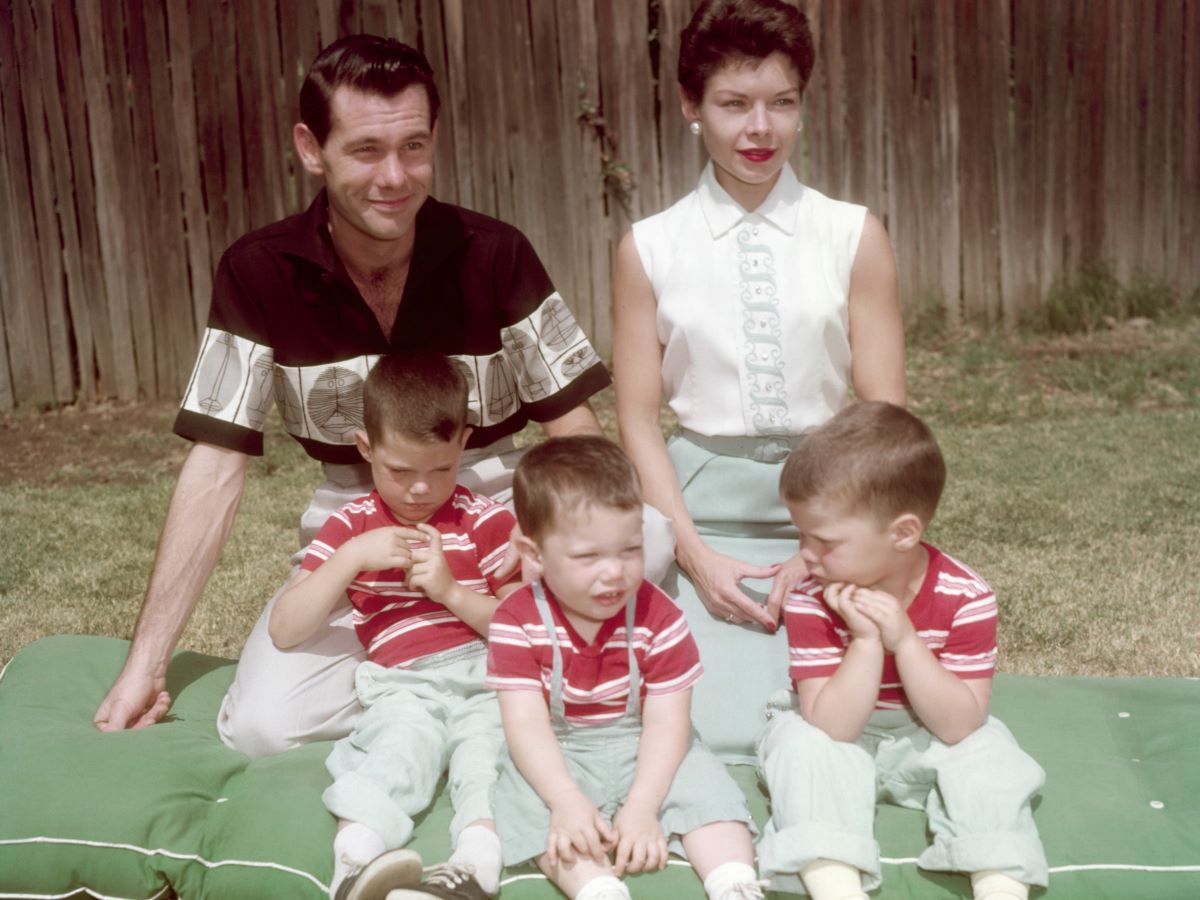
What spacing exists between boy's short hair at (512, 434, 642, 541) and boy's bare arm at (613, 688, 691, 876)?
39cm

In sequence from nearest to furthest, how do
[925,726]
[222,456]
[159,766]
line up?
[925,726], [159,766], [222,456]

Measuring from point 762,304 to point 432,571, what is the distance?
3.42 ft

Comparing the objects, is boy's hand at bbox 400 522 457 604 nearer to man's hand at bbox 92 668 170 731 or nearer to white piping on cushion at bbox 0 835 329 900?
white piping on cushion at bbox 0 835 329 900

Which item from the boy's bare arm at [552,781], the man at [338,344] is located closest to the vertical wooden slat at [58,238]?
the man at [338,344]

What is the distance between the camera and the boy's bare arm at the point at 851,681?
2445 mm

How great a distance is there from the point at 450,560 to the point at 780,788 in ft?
2.99

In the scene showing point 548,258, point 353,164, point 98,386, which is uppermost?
point 353,164

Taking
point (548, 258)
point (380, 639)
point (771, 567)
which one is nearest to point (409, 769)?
point (380, 639)

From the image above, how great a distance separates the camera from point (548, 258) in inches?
280

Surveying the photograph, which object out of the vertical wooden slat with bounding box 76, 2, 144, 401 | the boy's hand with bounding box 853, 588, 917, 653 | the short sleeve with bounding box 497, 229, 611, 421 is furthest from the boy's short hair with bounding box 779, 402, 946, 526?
the vertical wooden slat with bounding box 76, 2, 144, 401

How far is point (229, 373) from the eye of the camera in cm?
330

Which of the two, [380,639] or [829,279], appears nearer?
[380,639]

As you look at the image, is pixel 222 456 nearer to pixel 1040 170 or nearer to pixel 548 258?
pixel 548 258

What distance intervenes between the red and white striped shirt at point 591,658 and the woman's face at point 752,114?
1146 millimetres
